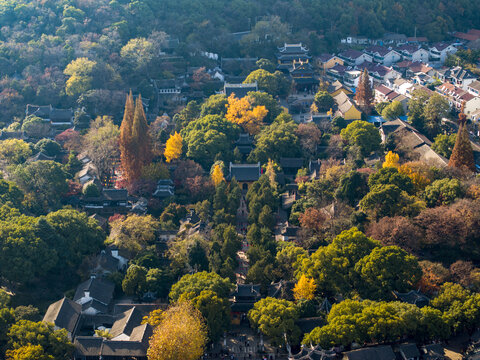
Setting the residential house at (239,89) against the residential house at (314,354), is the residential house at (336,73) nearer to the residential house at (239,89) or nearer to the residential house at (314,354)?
the residential house at (239,89)

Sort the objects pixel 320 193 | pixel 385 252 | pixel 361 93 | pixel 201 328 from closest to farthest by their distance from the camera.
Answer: pixel 201 328 → pixel 385 252 → pixel 320 193 → pixel 361 93

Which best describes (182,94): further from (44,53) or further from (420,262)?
(420,262)

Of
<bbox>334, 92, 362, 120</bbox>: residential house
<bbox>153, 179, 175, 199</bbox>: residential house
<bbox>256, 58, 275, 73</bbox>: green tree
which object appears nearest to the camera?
<bbox>153, 179, 175, 199</bbox>: residential house

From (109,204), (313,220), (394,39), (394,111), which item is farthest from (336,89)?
(109,204)

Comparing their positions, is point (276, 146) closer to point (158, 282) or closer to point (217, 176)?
point (217, 176)

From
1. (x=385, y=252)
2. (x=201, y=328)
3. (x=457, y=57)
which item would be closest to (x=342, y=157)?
(x=385, y=252)

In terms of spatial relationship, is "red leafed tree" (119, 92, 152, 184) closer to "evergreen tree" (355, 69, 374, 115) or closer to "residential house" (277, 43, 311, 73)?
"evergreen tree" (355, 69, 374, 115)

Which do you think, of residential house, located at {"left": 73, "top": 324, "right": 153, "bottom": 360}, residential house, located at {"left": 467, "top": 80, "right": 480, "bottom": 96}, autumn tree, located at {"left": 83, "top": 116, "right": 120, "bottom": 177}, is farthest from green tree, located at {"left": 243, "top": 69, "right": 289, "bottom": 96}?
residential house, located at {"left": 73, "top": 324, "right": 153, "bottom": 360}

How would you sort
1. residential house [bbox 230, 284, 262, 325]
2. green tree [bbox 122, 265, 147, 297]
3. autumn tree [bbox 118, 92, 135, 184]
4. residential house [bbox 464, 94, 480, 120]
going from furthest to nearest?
residential house [bbox 464, 94, 480, 120], autumn tree [bbox 118, 92, 135, 184], green tree [bbox 122, 265, 147, 297], residential house [bbox 230, 284, 262, 325]
